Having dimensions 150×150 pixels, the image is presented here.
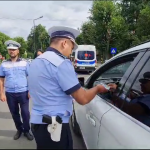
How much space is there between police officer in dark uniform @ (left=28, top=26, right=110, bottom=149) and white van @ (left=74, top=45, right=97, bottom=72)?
16.8 m

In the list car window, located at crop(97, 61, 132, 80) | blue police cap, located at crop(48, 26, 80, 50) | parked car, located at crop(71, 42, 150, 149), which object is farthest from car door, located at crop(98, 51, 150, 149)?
blue police cap, located at crop(48, 26, 80, 50)

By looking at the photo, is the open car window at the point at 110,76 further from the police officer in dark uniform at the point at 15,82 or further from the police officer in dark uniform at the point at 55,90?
the police officer in dark uniform at the point at 15,82

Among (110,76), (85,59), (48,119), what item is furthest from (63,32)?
(85,59)

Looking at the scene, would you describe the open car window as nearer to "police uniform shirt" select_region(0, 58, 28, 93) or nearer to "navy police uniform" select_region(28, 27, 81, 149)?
"navy police uniform" select_region(28, 27, 81, 149)

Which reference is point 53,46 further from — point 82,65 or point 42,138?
point 82,65

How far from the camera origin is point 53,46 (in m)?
1.90

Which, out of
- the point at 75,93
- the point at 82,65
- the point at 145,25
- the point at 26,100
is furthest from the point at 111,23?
the point at 75,93

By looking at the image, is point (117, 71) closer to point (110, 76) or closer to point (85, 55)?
point (110, 76)

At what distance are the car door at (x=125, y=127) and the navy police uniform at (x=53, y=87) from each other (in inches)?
11.9

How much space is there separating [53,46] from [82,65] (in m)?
16.9

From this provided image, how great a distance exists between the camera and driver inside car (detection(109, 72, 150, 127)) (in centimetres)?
189

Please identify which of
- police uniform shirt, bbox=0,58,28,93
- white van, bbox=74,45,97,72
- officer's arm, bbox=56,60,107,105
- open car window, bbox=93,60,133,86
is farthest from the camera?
white van, bbox=74,45,97,72

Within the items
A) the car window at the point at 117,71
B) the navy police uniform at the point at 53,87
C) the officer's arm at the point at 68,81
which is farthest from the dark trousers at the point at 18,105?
the officer's arm at the point at 68,81

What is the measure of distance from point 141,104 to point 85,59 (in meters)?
17.0
